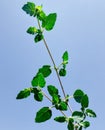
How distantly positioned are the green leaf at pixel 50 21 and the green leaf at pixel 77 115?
2.20 feet

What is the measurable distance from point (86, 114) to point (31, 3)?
981mm

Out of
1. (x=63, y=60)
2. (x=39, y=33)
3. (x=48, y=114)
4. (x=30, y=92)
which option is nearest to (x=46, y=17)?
(x=39, y=33)

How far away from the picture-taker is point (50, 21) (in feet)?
5.57

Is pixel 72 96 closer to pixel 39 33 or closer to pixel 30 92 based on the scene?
pixel 30 92

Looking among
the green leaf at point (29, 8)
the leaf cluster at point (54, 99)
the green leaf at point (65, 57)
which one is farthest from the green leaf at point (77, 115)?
the green leaf at point (29, 8)

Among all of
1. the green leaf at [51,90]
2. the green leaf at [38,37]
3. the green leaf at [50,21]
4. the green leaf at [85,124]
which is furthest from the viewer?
the green leaf at [38,37]

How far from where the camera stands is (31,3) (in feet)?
6.03

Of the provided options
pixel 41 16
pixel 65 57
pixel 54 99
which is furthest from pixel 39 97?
pixel 41 16

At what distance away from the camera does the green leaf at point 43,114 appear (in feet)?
4.98

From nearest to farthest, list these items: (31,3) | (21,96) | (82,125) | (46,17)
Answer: (82,125) → (21,96) → (46,17) → (31,3)

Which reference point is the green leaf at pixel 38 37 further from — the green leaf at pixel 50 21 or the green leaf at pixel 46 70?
the green leaf at pixel 46 70

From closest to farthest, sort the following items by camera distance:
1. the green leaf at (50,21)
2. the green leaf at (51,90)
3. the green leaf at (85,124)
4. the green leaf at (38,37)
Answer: the green leaf at (85,124), the green leaf at (51,90), the green leaf at (50,21), the green leaf at (38,37)

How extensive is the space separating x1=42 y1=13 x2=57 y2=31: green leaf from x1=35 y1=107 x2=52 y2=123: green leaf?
61 cm

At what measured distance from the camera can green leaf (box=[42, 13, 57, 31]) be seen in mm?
1693
